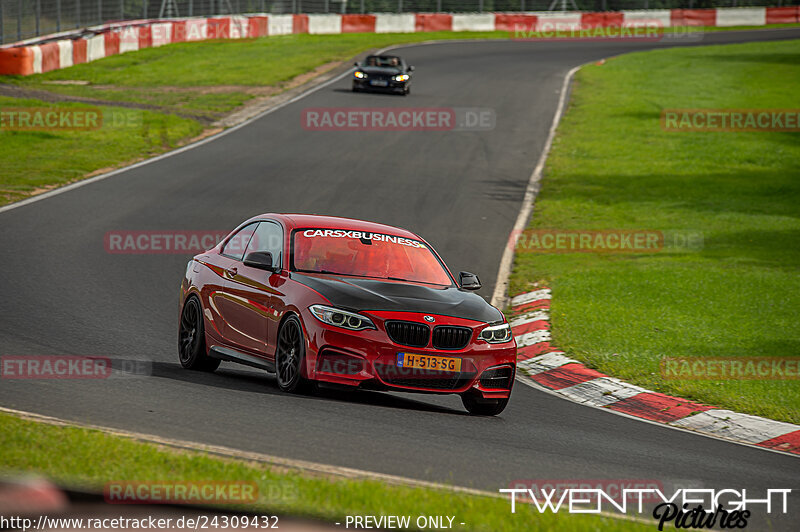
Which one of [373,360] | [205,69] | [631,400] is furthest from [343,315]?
[205,69]

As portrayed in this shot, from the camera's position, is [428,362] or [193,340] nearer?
[428,362]

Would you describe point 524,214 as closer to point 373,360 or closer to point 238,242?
point 238,242

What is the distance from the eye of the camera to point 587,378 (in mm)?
11484

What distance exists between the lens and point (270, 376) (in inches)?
435

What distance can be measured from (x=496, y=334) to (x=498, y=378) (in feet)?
1.24

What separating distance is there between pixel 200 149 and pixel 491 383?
18.8 meters

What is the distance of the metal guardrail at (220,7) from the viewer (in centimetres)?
4078

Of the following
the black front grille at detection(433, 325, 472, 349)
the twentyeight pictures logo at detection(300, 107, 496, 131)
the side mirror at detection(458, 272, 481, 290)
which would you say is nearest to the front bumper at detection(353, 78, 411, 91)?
the twentyeight pictures logo at detection(300, 107, 496, 131)

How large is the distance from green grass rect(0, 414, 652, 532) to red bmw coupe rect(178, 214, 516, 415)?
2526 mm

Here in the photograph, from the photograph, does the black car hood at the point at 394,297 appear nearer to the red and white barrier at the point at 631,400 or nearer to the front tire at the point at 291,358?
the front tire at the point at 291,358

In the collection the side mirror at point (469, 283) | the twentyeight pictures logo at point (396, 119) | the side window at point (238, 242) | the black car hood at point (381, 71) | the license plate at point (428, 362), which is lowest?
the twentyeight pictures logo at point (396, 119)

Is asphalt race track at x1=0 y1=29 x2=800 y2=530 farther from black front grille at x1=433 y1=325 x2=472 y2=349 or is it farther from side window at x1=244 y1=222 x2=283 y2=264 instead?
side window at x1=244 y1=222 x2=283 y2=264

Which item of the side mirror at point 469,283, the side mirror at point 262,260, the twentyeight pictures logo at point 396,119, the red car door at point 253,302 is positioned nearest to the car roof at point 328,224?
the red car door at point 253,302

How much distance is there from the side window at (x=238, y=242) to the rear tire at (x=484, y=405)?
274 cm
